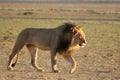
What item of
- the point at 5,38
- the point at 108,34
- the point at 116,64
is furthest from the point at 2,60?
the point at 108,34

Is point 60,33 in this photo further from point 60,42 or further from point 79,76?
point 79,76

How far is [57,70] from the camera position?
41.2 ft

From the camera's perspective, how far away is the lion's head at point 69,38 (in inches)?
500

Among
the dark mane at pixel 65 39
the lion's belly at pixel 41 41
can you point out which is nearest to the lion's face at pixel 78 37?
the dark mane at pixel 65 39

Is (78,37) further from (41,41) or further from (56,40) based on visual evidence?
(41,41)

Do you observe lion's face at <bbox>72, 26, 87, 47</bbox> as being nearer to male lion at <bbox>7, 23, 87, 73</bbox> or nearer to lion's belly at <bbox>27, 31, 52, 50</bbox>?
male lion at <bbox>7, 23, 87, 73</bbox>

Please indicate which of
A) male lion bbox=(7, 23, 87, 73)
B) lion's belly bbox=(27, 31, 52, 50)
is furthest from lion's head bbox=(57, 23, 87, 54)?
lion's belly bbox=(27, 31, 52, 50)

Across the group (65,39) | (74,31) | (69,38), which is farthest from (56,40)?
(74,31)

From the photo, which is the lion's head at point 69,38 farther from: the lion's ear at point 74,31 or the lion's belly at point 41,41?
the lion's belly at point 41,41

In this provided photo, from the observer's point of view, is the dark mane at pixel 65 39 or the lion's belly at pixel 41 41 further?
the lion's belly at pixel 41 41

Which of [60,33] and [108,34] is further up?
[60,33]

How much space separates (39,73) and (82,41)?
128 centimetres

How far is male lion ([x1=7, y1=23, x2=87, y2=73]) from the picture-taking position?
500 inches

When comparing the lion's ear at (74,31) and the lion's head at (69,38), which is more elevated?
the lion's ear at (74,31)
